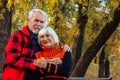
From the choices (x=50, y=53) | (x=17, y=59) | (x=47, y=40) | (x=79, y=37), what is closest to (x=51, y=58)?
(x=50, y=53)

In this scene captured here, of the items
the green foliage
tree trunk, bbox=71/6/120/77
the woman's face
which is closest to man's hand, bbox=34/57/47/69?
the woman's face

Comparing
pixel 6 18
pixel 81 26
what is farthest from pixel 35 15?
pixel 81 26

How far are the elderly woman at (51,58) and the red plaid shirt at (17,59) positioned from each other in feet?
0.32

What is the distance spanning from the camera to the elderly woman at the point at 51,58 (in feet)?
14.2

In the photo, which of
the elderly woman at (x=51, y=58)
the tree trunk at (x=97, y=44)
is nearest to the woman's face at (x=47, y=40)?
the elderly woman at (x=51, y=58)

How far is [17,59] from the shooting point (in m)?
4.37

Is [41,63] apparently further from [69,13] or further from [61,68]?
[69,13]

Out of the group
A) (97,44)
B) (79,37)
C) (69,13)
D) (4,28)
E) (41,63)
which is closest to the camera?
(41,63)

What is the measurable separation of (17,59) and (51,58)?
340 mm

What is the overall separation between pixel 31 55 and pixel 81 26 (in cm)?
1324

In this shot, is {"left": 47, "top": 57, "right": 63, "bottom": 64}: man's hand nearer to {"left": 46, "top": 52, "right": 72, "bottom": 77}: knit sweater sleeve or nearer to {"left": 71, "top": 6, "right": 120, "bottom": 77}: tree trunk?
{"left": 46, "top": 52, "right": 72, "bottom": 77}: knit sweater sleeve

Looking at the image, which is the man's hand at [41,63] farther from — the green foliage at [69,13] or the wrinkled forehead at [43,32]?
the green foliage at [69,13]

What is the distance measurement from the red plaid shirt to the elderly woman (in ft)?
0.32

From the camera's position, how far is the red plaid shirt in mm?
4348
